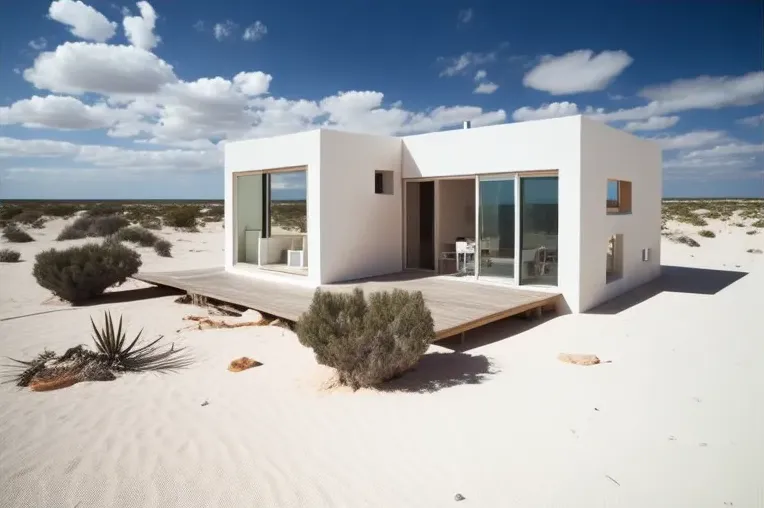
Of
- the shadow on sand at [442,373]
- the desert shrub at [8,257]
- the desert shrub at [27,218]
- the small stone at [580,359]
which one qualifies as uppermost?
the desert shrub at [27,218]

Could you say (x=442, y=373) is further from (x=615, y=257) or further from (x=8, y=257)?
(x=8, y=257)

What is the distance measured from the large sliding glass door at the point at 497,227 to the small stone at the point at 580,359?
332 centimetres

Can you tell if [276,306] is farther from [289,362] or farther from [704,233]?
[704,233]

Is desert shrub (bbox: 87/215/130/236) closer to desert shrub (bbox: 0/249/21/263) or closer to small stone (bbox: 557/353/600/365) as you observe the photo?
desert shrub (bbox: 0/249/21/263)

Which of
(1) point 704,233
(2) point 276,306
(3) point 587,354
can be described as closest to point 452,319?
(3) point 587,354

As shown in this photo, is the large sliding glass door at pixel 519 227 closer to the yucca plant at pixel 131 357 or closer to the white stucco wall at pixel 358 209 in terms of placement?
the white stucco wall at pixel 358 209

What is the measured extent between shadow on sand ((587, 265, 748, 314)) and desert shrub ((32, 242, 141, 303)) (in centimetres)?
943

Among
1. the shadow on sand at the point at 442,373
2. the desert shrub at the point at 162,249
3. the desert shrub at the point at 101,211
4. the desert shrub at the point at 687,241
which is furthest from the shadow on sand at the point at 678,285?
the desert shrub at the point at 101,211

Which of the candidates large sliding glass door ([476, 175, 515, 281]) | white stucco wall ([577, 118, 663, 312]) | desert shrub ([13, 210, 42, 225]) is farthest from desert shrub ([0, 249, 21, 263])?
desert shrub ([13, 210, 42, 225])

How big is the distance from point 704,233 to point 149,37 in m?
23.6

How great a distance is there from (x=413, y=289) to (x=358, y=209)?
7.13ft

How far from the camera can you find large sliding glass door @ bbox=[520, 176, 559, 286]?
28.8ft

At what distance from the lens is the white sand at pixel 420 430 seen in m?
3.38

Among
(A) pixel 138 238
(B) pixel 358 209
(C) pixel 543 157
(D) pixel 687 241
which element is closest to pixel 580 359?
(C) pixel 543 157
